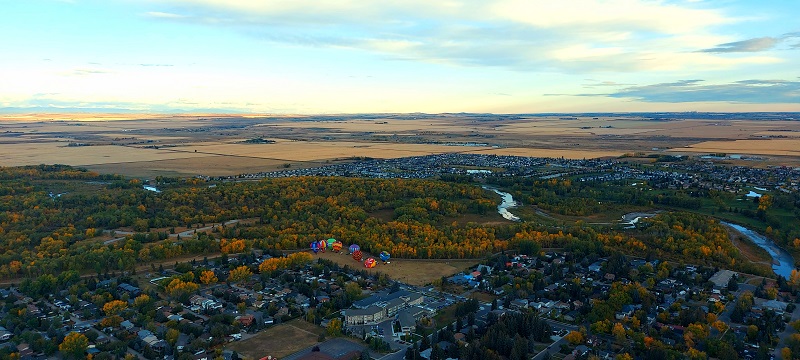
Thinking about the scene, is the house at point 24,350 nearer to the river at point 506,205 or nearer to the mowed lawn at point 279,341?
the mowed lawn at point 279,341

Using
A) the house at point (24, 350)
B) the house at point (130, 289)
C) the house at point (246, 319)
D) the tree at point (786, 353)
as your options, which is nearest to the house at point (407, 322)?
the house at point (246, 319)

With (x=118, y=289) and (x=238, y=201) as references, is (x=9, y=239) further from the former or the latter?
(x=238, y=201)

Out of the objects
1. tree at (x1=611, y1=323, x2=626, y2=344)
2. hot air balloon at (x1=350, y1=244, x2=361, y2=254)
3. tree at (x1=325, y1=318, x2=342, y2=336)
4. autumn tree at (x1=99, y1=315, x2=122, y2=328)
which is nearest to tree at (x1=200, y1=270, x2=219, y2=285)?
autumn tree at (x1=99, y1=315, x2=122, y2=328)

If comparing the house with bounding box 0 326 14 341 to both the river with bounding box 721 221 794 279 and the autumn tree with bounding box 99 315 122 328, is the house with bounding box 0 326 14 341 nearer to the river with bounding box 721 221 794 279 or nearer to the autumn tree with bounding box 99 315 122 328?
the autumn tree with bounding box 99 315 122 328

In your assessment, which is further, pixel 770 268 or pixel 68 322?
pixel 770 268

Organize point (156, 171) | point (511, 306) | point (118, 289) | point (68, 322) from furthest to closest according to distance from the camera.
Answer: point (156, 171) < point (118, 289) < point (511, 306) < point (68, 322)

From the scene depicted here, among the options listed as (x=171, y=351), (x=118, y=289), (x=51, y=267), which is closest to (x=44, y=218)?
(x=51, y=267)
